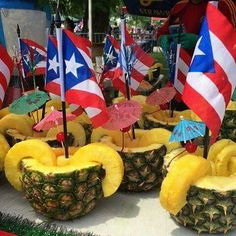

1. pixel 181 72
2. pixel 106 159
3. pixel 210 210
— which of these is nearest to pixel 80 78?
pixel 106 159

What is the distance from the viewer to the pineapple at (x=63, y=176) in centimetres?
264

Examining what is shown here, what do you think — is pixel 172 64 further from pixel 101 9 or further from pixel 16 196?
pixel 101 9

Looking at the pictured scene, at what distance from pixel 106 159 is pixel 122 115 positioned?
0.40 meters

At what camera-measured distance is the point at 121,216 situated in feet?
9.54

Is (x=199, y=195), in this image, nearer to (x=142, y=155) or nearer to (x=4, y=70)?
(x=142, y=155)

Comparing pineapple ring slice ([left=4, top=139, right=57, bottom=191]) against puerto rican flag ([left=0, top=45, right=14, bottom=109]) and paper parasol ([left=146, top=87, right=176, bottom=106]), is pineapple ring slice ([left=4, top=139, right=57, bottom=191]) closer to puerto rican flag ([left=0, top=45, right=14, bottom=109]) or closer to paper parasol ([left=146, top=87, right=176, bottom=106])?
puerto rican flag ([left=0, top=45, right=14, bottom=109])

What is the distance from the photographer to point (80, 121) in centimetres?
388

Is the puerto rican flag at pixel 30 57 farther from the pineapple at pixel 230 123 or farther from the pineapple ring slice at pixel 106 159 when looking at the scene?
the pineapple at pixel 230 123

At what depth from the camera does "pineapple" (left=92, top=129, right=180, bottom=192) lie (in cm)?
307

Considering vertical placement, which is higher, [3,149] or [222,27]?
[222,27]

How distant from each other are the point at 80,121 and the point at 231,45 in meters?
1.93

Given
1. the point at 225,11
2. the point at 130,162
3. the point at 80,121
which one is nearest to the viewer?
the point at 130,162

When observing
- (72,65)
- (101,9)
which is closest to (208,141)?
(72,65)

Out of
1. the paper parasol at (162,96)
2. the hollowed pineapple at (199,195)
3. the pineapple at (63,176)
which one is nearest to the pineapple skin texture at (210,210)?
the hollowed pineapple at (199,195)
